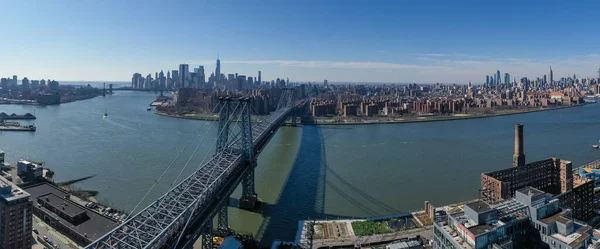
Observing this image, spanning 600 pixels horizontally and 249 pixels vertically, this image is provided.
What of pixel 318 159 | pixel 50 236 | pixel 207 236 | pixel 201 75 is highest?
pixel 201 75

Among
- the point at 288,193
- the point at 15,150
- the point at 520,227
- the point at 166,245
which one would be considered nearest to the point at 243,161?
the point at 288,193

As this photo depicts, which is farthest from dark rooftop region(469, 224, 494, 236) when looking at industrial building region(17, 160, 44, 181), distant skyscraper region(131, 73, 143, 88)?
distant skyscraper region(131, 73, 143, 88)

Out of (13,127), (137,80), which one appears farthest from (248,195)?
(137,80)

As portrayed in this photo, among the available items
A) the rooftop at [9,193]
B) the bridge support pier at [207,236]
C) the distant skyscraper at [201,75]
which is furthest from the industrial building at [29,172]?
the distant skyscraper at [201,75]

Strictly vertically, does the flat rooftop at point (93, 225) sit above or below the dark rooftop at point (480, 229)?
below

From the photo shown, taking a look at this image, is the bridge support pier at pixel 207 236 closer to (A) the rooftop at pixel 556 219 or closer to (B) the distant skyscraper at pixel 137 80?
(A) the rooftop at pixel 556 219

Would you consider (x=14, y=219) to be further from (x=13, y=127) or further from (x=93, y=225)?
(x=13, y=127)
